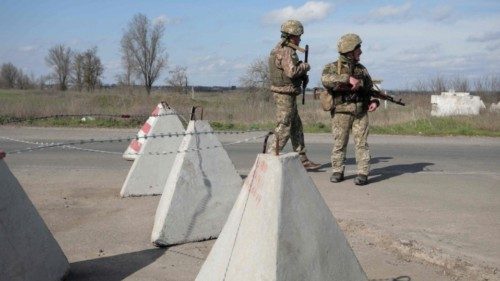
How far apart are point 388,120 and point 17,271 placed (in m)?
17.7

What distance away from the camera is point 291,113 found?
29.1ft

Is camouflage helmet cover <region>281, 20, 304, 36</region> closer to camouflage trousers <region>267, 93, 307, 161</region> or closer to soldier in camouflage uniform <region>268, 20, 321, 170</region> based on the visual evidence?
soldier in camouflage uniform <region>268, 20, 321, 170</region>

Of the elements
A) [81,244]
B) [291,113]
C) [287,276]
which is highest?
[291,113]

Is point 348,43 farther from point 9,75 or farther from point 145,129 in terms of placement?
point 9,75

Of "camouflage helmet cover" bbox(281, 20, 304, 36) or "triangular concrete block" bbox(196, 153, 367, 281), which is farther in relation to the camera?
"camouflage helmet cover" bbox(281, 20, 304, 36)

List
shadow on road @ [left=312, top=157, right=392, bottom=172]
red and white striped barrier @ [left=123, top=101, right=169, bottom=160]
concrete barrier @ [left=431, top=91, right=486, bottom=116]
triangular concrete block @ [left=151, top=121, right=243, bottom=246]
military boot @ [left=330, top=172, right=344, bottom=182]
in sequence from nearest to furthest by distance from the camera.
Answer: triangular concrete block @ [left=151, top=121, right=243, bottom=246] < red and white striped barrier @ [left=123, top=101, right=169, bottom=160] < military boot @ [left=330, top=172, right=344, bottom=182] < shadow on road @ [left=312, top=157, right=392, bottom=172] < concrete barrier @ [left=431, top=91, right=486, bottom=116]

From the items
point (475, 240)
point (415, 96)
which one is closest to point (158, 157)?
point (475, 240)

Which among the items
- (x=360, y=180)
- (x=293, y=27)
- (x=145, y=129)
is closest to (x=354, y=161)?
(x=360, y=180)

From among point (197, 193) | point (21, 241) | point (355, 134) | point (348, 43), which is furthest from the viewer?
point (355, 134)

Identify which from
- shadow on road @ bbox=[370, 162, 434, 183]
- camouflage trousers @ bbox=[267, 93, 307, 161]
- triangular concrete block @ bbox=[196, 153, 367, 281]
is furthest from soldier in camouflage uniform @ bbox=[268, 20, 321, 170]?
triangular concrete block @ bbox=[196, 153, 367, 281]

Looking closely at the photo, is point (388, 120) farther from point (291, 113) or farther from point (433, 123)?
point (291, 113)

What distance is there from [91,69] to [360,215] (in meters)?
58.7

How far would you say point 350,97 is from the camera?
8.26 metres

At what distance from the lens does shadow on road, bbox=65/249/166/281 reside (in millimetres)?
4746
